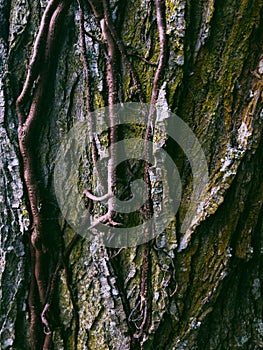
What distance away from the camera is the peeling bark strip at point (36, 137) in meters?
1.19

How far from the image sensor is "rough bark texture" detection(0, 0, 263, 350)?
1149 mm

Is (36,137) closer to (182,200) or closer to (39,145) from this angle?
(39,145)

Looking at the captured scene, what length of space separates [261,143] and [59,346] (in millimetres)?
831

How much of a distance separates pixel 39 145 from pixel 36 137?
0.02 meters

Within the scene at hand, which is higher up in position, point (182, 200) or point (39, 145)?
point (39, 145)

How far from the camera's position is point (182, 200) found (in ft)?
3.97

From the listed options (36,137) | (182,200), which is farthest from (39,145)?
(182,200)

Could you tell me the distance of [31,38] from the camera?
1.22 metres

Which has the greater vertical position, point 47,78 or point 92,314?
point 47,78

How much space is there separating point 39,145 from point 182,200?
17.5 inches

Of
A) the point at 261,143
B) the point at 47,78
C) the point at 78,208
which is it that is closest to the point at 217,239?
the point at 261,143

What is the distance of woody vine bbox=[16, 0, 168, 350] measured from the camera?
46.3 inches

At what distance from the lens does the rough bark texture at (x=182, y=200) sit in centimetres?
115

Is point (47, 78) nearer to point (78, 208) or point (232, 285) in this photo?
Result: point (78, 208)
